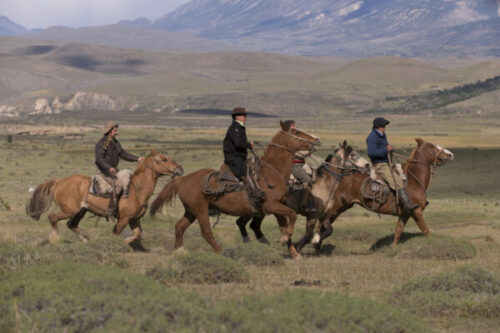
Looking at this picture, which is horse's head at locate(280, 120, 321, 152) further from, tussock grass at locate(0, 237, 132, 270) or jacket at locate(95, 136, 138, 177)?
tussock grass at locate(0, 237, 132, 270)

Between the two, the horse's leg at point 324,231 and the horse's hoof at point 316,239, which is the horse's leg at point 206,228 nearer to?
the horse's hoof at point 316,239

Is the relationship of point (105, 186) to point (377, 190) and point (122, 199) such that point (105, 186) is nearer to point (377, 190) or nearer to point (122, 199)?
point (122, 199)

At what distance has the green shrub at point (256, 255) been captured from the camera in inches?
525

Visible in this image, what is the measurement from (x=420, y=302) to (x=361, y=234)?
9.17m

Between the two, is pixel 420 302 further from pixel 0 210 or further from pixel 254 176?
pixel 0 210

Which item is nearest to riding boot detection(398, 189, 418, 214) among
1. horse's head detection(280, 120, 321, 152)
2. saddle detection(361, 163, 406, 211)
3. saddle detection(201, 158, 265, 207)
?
saddle detection(361, 163, 406, 211)

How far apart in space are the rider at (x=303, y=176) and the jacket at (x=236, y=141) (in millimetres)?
1461

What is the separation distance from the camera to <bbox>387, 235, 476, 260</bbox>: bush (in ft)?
49.4

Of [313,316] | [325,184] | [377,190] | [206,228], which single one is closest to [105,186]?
[206,228]

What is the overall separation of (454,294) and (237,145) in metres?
5.42

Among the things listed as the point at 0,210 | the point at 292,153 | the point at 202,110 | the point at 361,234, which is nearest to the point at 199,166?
the point at 0,210

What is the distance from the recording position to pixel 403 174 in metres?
16.2

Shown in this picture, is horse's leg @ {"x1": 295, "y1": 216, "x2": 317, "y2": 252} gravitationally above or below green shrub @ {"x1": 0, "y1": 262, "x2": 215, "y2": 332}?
below

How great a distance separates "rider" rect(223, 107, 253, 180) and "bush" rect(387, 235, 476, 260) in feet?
11.7
